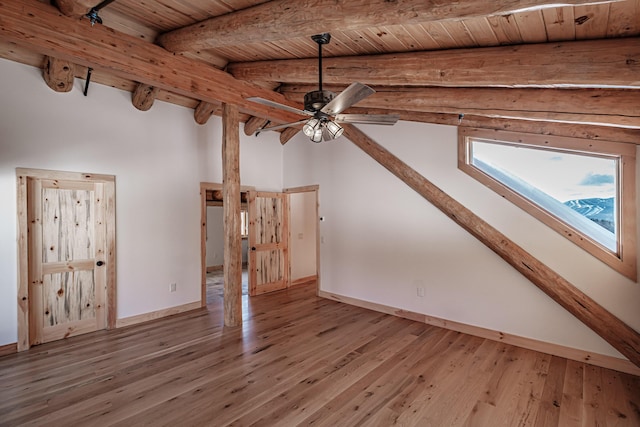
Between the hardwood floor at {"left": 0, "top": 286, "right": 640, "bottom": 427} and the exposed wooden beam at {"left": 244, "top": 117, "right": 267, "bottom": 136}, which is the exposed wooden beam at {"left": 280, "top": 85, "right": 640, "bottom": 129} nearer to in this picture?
the hardwood floor at {"left": 0, "top": 286, "right": 640, "bottom": 427}

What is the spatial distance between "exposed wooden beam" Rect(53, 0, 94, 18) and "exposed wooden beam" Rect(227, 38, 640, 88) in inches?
75.7

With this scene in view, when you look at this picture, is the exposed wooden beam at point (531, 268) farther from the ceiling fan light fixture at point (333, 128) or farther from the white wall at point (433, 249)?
the ceiling fan light fixture at point (333, 128)

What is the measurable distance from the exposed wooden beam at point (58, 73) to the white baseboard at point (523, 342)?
197 inches

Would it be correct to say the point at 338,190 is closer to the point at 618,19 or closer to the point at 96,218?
the point at 96,218

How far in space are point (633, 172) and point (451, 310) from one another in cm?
245

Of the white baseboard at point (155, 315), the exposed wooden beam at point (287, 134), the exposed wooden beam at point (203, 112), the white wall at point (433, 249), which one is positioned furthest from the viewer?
the exposed wooden beam at point (287, 134)

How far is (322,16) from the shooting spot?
215cm

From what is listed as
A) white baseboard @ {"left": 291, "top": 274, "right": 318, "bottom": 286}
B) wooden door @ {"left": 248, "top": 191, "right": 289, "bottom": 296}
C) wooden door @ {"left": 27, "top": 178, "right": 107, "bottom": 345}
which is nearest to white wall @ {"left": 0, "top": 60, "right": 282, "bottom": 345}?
wooden door @ {"left": 27, "top": 178, "right": 107, "bottom": 345}

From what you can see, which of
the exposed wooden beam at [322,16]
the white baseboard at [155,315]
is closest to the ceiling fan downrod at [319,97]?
the exposed wooden beam at [322,16]

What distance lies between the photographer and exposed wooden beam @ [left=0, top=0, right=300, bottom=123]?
8.65 feet

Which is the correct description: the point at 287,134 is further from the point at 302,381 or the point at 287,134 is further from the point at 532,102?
the point at 302,381

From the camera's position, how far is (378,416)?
2.44m

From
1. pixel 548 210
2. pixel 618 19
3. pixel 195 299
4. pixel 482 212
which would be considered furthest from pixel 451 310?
pixel 195 299

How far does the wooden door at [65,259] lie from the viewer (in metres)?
3.77
